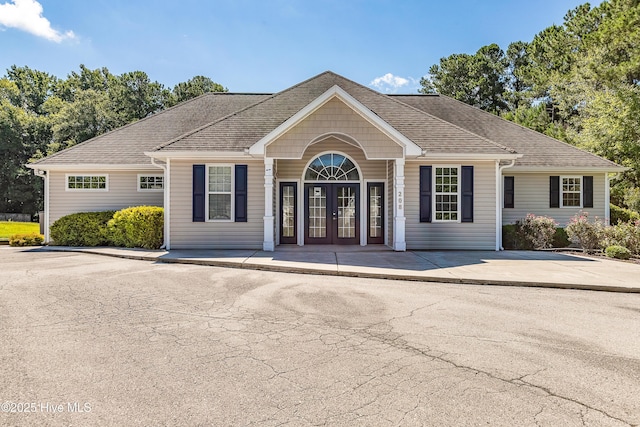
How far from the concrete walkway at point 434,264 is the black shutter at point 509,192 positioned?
3678 millimetres

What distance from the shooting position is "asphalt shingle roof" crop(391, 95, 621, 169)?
51.0 feet

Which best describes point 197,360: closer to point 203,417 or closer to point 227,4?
point 203,417

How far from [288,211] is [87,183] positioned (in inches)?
331

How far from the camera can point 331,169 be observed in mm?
14156

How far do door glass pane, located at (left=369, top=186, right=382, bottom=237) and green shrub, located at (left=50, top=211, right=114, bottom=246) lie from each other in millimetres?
9851

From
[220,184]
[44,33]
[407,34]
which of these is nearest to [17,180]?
[44,33]

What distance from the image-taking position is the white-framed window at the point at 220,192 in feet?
42.2

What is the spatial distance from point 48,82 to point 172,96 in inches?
1071

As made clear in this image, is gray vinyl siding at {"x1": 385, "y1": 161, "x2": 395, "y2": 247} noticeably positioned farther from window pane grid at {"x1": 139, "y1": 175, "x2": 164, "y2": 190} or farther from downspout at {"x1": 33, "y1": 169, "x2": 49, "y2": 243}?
downspout at {"x1": 33, "y1": 169, "x2": 49, "y2": 243}

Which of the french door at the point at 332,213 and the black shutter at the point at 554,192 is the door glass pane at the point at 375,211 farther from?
the black shutter at the point at 554,192

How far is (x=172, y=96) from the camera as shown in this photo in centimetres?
3894

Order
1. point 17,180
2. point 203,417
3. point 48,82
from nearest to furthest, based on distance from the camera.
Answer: point 203,417 < point 17,180 < point 48,82

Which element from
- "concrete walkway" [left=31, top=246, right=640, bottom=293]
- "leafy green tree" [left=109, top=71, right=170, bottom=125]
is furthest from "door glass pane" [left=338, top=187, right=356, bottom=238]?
"leafy green tree" [left=109, top=71, right=170, bottom=125]

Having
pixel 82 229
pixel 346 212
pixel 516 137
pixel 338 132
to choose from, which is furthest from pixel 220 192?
pixel 516 137
